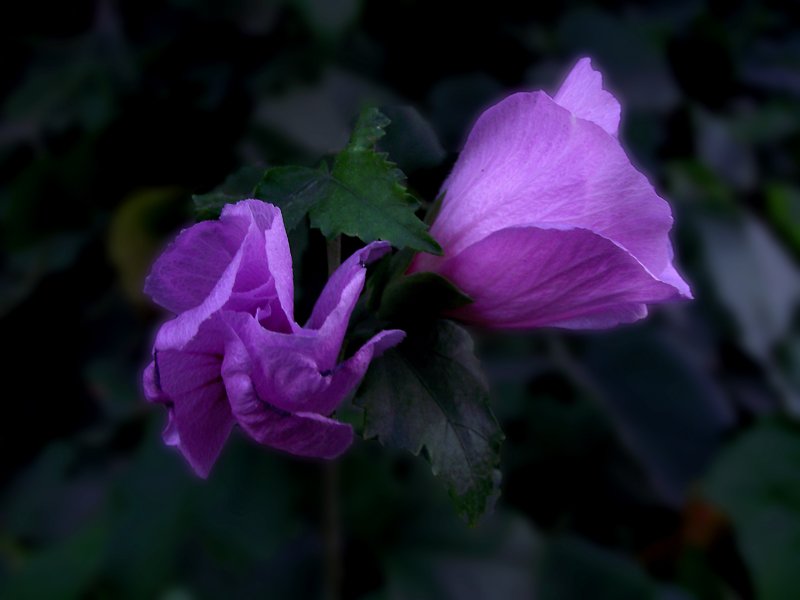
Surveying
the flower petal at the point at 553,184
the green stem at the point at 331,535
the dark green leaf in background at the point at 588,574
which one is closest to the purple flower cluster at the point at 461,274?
the flower petal at the point at 553,184

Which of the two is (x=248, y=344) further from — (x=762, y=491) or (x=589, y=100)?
(x=762, y=491)

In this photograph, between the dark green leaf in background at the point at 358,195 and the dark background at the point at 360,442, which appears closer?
the dark green leaf in background at the point at 358,195

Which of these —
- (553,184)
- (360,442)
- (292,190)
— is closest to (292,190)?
(292,190)

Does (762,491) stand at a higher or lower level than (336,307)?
lower

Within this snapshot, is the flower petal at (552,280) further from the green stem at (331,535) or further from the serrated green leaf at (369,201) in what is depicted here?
the green stem at (331,535)

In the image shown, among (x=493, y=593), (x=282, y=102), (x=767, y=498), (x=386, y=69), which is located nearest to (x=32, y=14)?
(x=282, y=102)
